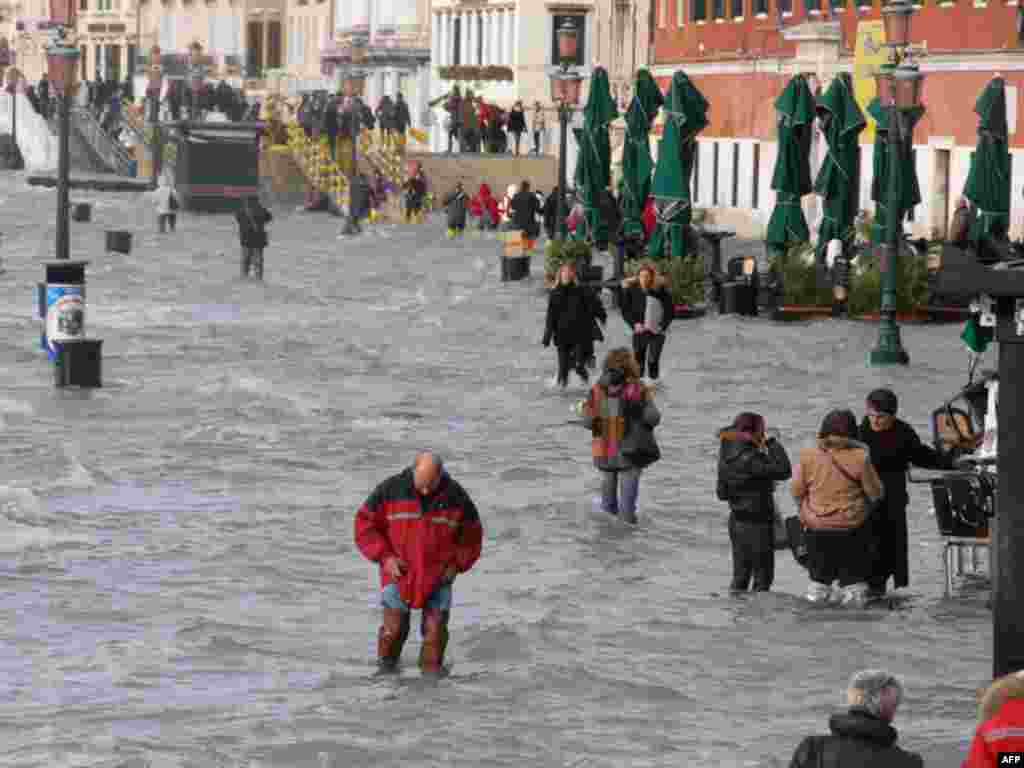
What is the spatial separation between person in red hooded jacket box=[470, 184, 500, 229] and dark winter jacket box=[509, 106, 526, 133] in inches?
265

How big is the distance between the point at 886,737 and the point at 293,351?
2889cm

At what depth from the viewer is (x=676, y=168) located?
46062 millimetres

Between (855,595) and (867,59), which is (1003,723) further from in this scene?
(867,59)

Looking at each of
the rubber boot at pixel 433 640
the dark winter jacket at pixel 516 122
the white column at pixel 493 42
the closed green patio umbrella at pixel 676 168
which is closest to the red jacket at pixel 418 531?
the rubber boot at pixel 433 640

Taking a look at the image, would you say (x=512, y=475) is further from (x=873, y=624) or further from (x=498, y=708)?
(x=498, y=708)

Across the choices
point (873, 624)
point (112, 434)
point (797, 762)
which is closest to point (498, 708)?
point (873, 624)

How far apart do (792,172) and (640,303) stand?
39.4 feet

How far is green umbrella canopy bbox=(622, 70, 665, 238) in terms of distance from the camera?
5000 cm

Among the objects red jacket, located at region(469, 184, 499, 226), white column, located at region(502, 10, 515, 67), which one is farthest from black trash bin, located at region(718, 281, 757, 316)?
white column, located at region(502, 10, 515, 67)

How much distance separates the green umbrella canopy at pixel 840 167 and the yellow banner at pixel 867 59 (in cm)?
1283

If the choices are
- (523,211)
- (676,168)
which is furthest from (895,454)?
(523,211)

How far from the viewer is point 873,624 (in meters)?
19.3

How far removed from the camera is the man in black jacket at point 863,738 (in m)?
11.1

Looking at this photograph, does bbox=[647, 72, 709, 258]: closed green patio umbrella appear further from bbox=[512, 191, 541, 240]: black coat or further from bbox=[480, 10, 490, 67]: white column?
bbox=[480, 10, 490, 67]: white column
